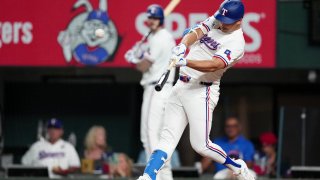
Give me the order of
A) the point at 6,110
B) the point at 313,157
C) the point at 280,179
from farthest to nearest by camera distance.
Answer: the point at 6,110 < the point at 313,157 < the point at 280,179

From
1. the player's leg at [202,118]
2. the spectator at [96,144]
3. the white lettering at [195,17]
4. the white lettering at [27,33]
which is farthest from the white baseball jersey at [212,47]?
the spectator at [96,144]

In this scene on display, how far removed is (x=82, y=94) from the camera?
15.0 metres

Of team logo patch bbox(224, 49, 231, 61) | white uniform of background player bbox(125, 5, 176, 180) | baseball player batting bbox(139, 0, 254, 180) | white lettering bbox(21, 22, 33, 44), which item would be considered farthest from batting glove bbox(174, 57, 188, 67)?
white lettering bbox(21, 22, 33, 44)

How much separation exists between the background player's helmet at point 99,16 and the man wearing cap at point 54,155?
4.50 feet

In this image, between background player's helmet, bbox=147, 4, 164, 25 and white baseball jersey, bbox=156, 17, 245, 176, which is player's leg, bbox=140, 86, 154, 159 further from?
white baseball jersey, bbox=156, 17, 245, 176

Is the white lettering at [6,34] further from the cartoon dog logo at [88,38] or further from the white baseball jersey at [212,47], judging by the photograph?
the white baseball jersey at [212,47]

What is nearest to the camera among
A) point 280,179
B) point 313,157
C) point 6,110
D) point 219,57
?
point 219,57

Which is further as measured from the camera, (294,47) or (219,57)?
(294,47)

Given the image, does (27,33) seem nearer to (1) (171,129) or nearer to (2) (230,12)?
(1) (171,129)

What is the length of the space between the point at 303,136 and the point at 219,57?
4.86m

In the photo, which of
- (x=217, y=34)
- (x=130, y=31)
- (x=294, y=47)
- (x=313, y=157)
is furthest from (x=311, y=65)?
(x=217, y=34)

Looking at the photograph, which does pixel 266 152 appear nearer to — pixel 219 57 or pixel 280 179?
pixel 280 179

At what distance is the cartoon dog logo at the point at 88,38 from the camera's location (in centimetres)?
1272

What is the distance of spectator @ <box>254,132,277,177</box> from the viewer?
13.0 metres
